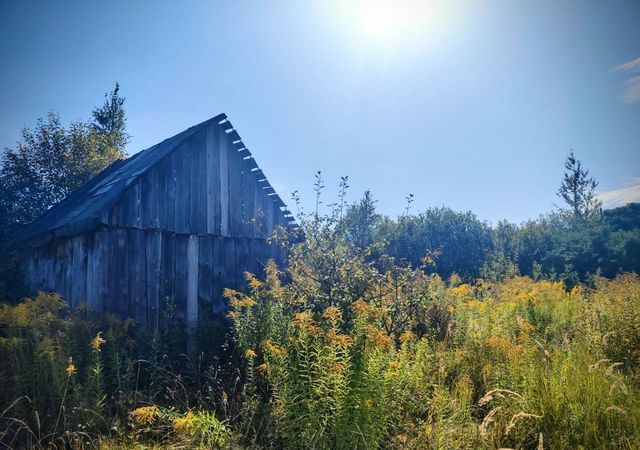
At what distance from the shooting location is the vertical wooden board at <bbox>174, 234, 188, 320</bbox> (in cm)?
875

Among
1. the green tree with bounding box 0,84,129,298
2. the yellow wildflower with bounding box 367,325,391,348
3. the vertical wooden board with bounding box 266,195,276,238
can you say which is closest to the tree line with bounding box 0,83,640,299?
the green tree with bounding box 0,84,129,298

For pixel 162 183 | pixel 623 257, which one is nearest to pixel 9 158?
pixel 162 183

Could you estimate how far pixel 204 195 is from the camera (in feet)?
31.9

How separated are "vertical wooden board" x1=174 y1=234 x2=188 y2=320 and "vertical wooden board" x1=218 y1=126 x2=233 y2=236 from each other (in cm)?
110

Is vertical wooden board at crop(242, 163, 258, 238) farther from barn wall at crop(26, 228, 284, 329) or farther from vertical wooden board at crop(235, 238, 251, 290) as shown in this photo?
barn wall at crop(26, 228, 284, 329)

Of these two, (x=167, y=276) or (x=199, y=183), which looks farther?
(x=199, y=183)

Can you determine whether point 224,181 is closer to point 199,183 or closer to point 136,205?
point 199,183

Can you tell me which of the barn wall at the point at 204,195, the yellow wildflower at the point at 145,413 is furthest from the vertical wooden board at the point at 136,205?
the yellow wildflower at the point at 145,413

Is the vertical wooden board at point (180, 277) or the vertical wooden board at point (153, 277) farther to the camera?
the vertical wooden board at point (180, 277)

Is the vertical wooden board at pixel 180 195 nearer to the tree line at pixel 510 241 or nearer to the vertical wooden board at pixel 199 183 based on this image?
the vertical wooden board at pixel 199 183

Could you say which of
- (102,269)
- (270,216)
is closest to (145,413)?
(102,269)

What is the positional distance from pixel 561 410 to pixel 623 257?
62.5 ft

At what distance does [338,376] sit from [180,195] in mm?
6821

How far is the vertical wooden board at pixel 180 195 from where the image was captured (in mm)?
9039
